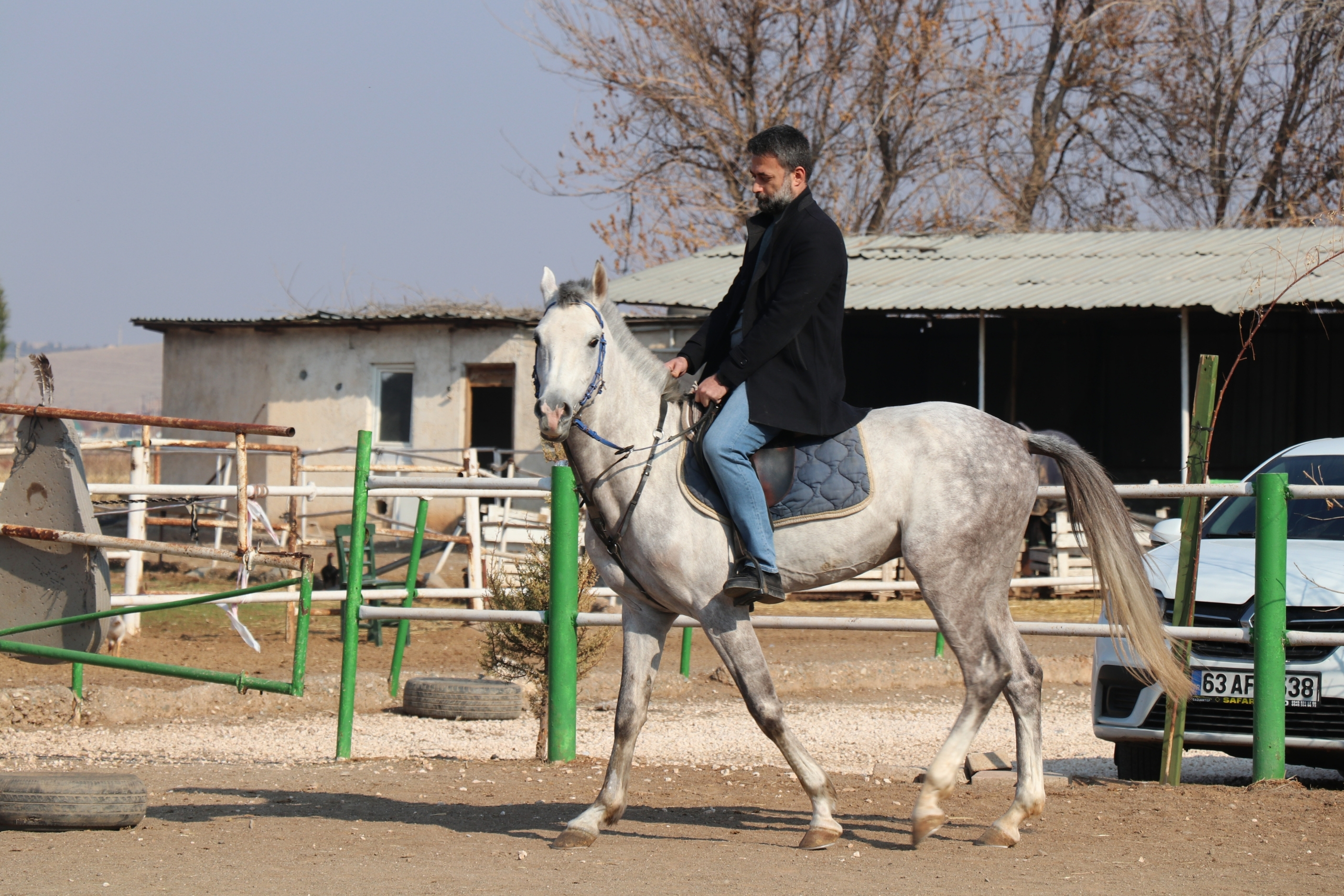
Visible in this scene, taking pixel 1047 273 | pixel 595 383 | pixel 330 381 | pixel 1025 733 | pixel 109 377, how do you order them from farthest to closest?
1. pixel 109 377
2. pixel 330 381
3. pixel 1047 273
4. pixel 1025 733
5. pixel 595 383

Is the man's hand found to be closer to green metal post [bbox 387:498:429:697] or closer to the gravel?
the gravel

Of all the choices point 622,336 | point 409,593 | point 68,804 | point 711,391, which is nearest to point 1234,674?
point 711,391

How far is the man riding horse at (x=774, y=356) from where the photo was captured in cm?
457

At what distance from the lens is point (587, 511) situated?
486 centimetres

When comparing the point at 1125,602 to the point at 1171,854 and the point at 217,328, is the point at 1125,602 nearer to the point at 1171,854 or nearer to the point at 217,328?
the point at 1171,854

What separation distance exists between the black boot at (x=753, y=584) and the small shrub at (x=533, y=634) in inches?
123

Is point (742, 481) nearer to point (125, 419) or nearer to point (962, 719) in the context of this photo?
point (962, 719)

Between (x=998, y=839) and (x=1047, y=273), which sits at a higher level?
(x=1047, y=273)

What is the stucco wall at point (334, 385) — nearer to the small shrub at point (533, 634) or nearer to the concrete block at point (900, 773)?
the small shrub at point (533, 634)

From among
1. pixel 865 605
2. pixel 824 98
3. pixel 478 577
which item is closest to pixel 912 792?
pixel 478 577

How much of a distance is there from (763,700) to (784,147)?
1963 millimetres

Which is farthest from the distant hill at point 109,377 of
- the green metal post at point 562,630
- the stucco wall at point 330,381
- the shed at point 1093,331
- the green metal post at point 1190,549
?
the green metal post at point 1190,549

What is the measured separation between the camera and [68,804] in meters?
4.87

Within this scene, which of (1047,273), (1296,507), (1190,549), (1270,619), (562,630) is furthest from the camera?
(1047,273)
